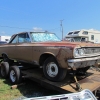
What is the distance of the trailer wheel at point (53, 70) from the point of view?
14.3 ft

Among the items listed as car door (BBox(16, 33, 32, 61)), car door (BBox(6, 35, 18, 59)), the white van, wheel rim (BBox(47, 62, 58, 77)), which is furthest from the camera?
the white van

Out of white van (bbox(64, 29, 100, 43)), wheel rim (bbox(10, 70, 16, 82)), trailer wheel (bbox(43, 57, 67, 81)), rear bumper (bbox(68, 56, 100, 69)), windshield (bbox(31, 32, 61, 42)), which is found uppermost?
white van (bbox(64, 29, 100, 43))

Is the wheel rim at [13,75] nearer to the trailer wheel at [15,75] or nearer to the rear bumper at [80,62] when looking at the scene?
the trailer wheel at [15,75]

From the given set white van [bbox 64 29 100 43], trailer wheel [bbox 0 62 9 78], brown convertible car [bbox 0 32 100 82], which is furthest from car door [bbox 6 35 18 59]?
white van [bbox 64 29 100 43]

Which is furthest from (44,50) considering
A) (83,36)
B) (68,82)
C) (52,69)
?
(83,36)

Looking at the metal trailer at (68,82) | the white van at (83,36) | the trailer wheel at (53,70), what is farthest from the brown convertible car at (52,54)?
the white van at (83,36)

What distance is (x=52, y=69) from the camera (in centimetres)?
455

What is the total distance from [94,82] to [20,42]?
3.24 metres

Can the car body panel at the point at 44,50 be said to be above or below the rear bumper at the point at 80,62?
above

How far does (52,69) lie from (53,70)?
42mm

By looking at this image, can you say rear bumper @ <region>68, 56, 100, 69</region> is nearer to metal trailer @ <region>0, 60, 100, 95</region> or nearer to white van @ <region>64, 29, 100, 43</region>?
metal trailer @ <region>0, 60, 100, 95</region>

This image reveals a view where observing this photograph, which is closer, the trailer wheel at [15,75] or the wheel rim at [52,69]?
the wheel rim at [52,69]

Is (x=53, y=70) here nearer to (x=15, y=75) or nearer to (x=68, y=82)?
(x=68, y=82)

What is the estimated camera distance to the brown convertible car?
406 cm
